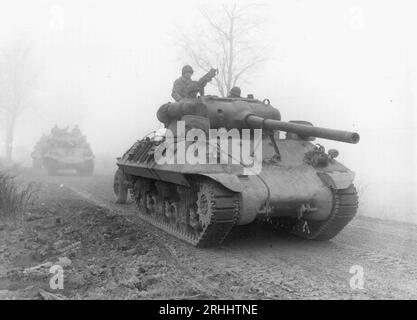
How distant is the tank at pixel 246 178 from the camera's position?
7.34 meters

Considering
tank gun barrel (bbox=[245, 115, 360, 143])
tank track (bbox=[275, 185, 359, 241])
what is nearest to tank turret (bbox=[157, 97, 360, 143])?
tank gun barrel (bbox=[245, 115, 360, 143])

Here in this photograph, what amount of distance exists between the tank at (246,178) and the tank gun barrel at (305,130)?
1 cm

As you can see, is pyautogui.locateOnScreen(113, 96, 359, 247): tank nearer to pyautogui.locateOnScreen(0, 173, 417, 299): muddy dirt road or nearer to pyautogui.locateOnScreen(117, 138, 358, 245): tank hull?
pyautogui.locateOnScreen(117, 138, 358, 245): tank hull

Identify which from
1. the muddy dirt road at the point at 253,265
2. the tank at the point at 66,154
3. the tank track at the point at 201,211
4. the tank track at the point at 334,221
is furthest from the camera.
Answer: the tank at the point at 66,154

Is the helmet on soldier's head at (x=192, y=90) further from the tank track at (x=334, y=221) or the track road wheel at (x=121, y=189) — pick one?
the track road wheel at (x=121, y=189)

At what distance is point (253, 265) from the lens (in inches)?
269

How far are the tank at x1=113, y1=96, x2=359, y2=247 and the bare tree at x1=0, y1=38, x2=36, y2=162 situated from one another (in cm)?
2442

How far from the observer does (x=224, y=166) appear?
24.8ft

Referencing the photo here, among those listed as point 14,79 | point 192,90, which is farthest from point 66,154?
point 192,90

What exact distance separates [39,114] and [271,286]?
44.5m

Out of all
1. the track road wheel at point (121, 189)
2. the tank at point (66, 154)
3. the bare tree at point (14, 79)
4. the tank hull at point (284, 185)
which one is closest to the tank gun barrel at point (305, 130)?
the tank hull at point (284, 185)
